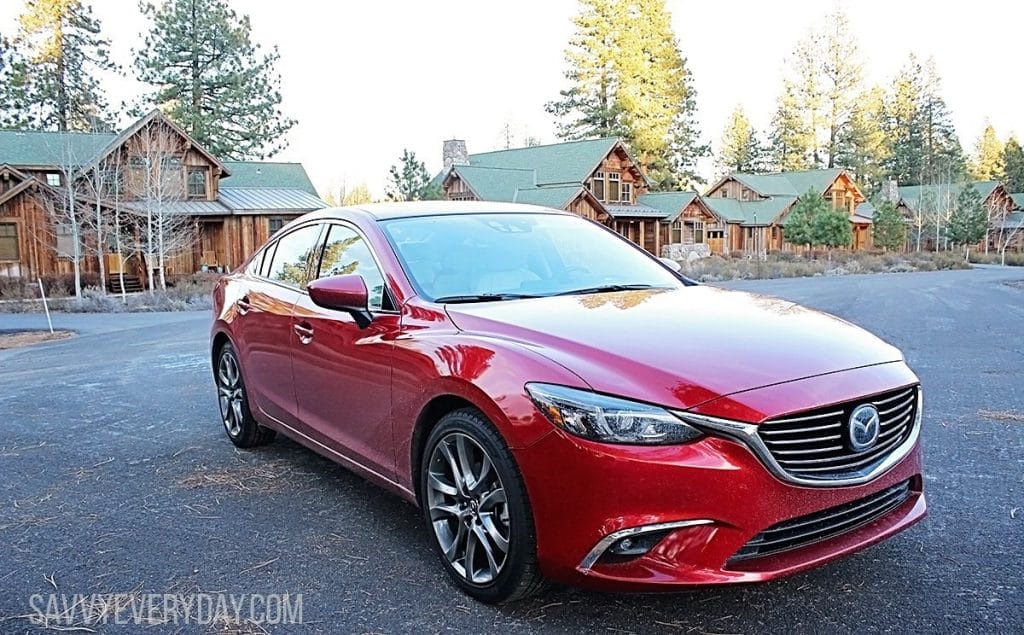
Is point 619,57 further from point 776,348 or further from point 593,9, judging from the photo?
point 776,348

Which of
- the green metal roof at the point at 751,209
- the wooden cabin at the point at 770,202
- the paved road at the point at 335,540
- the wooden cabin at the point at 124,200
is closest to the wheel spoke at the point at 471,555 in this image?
the paved road at the point at 335,540

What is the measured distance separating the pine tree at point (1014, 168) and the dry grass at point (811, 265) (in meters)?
39.0

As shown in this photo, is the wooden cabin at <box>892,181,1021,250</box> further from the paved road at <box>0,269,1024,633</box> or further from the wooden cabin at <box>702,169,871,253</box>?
the paved road at <box>0,269,1024,633</box>

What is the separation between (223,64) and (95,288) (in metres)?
22.6

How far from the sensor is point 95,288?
26719mm

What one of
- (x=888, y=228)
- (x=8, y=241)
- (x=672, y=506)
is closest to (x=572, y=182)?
(x=888, y=228)

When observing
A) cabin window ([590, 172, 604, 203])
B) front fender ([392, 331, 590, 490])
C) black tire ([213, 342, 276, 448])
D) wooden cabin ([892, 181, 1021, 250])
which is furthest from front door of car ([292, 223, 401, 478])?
wooden cabin ([892, 181, 1021, 250])

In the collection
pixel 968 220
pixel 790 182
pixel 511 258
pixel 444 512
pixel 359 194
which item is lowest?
pixel 444 512

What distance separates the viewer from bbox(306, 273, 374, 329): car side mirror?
360 centimetres

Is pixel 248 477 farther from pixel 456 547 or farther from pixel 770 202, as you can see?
pixel 770 202

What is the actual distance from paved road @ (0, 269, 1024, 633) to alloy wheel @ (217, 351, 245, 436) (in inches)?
8.6

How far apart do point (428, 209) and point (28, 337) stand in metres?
14.0

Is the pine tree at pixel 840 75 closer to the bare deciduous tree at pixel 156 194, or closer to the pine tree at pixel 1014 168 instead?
the pine tree at pixel 1014 168

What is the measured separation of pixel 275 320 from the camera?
4707 millimetres
